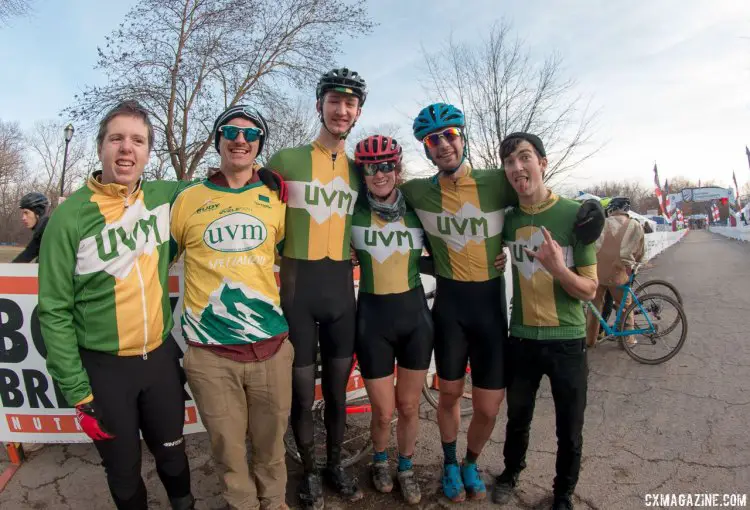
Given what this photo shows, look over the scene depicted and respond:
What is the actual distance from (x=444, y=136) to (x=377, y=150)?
1.57ft

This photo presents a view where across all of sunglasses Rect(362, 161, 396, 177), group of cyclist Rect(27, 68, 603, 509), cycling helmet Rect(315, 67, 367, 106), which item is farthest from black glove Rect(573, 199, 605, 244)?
cycling helmet Rect(315, 67, 367, 106)

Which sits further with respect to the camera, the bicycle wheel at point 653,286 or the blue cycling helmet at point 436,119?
the bicycle wheel at point 653,286

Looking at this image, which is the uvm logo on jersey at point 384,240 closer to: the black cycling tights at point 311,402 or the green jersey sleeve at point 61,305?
the black cycling tights at point 311,402

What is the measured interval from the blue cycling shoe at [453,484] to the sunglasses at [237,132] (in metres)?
2.55

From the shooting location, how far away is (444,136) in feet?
9.51

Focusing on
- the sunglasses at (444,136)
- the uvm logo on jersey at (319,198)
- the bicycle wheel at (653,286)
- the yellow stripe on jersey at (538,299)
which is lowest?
the bicycle wheel at (653,286)

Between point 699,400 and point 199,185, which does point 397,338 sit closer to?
point 199,185

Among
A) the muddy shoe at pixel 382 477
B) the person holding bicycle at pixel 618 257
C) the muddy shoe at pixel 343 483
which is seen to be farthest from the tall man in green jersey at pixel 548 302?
the person holding bicycle at pixel 618 257

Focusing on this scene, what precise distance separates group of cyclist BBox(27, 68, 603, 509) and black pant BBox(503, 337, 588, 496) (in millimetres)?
12

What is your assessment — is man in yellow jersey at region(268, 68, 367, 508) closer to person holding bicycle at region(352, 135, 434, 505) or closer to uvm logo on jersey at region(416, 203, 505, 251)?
person holding bicycle at region(352, 135, 434, 505)

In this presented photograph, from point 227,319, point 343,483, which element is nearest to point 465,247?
point 227,319

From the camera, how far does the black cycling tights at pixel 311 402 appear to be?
2.80m

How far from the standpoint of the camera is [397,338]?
2889mm

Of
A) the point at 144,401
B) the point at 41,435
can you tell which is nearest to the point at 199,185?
the point at 144,401
